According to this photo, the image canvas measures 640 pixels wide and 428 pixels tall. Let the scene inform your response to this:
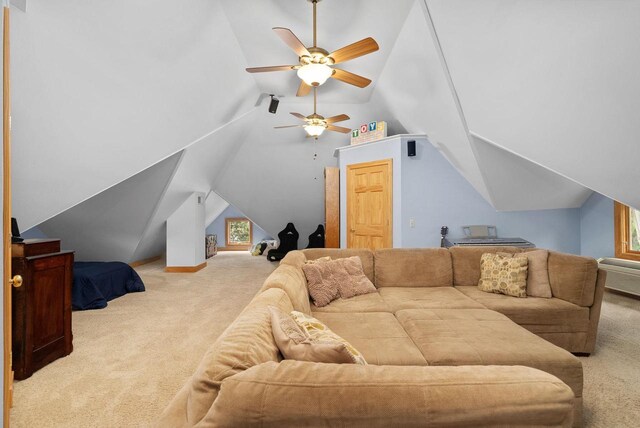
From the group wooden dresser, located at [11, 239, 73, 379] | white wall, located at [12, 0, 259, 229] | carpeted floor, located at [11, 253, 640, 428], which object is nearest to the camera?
carpeted floor, located at [11, 253, 640, 428]

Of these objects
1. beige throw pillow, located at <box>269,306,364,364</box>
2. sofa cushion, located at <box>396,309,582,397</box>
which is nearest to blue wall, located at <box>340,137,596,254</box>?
sofa cushion, located at <box>396,309,582,397</box>

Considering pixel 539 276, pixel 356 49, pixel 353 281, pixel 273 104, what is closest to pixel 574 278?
pixel 539 276

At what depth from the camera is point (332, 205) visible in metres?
5.76

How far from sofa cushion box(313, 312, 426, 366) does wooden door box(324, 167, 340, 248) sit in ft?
10.8

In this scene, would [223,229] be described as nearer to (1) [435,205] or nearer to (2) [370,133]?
(2) [370,133]

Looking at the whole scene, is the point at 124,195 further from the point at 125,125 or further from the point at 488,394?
the point at 488,394

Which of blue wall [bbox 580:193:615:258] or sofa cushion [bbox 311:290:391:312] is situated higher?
blue wall [bbox 580:193:615:258]

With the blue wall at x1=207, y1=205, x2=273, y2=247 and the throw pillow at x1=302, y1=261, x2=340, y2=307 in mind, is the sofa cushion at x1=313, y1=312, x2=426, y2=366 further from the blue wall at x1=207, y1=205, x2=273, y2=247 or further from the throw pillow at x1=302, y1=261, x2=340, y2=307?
the blue wall at x1=207, y1=205, x2=273, y2=247

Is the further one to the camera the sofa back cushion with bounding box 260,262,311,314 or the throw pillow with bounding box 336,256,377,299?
the throw pillow with bounding box 336,256,377,299

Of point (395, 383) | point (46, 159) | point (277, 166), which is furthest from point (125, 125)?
point (277, 166)

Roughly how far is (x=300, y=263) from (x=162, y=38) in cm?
225

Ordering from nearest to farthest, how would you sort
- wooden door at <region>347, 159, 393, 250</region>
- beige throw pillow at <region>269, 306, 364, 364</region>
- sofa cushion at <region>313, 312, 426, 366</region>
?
beige throw pillow at <region>269, 306, 364, 364</region>
sofa cushion at <region>313, 312, 426, 366</region>
wooden door at <region>347, 159, 393, 250</region>

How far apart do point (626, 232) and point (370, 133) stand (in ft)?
13.3

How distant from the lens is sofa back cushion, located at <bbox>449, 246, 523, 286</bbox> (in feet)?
10.5
